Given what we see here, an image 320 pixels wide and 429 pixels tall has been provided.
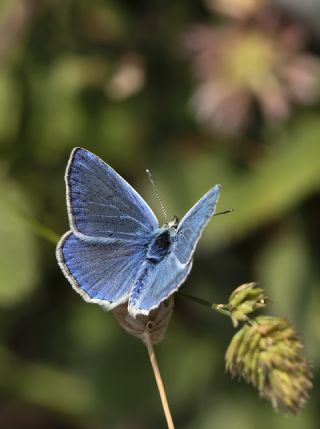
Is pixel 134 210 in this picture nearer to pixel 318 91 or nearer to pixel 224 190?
pixel 224 190

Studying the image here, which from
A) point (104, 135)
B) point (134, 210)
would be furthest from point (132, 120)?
point (134, 210)

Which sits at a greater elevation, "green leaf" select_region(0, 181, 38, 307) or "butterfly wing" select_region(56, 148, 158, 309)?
"butterfly wing" select_region(56, 148, 158, 309)

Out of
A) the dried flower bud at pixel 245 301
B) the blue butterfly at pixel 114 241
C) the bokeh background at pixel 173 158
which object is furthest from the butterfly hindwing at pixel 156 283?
the bokeh background at pixel 173 158

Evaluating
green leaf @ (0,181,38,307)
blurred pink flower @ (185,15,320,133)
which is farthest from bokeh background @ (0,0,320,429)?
green leaf @ (0,181,38,307)

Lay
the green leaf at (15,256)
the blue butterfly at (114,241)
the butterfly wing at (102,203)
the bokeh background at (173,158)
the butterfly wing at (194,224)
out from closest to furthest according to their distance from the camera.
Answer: the butterfly wing at (194,224)
the blue butterfly at (114,241)
the butterfly wing at (102,203)
the green leaf at (15,256)
the bokeh background at (173,158)

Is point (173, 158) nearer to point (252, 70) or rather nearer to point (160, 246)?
point (252, 70)

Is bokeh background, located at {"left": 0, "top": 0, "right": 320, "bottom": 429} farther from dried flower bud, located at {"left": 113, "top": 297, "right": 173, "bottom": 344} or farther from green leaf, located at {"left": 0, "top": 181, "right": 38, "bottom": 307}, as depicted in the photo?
dried flower bud, located at {"left": 113, "top": 297, "right": 173, "bottom": 344}

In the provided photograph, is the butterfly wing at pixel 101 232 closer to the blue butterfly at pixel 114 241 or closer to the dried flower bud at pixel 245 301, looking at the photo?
the blue butterfly at pixel 114 241

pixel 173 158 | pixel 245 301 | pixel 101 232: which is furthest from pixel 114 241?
pixel 173 158
